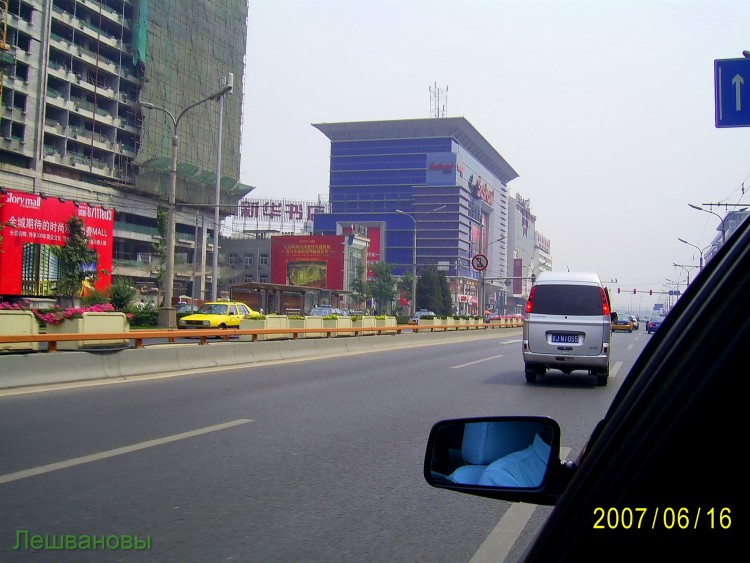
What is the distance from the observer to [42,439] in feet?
22.0

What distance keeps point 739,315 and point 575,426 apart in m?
7.36

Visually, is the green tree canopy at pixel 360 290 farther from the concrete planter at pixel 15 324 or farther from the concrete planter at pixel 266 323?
the concrete planter at pixel 15 324

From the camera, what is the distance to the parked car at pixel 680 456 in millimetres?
1186

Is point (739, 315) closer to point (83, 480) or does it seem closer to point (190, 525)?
point (190, 525)

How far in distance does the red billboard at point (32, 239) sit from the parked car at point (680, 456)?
145 feet

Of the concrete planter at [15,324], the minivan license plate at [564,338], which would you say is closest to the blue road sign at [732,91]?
the minivan license plate at [564,338]

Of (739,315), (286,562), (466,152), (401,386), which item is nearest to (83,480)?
(286,562)

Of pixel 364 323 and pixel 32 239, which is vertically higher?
pixel 32 239

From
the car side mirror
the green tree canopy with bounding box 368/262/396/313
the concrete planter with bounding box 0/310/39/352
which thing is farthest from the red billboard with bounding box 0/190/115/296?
the car side mirror

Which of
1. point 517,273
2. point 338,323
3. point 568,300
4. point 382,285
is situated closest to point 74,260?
point 338,323

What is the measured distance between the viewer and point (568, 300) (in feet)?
41.0

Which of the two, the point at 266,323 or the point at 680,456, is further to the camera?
the point at 266,323

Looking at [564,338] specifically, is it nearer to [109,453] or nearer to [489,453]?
[109,453]

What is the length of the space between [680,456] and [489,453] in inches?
47.1
